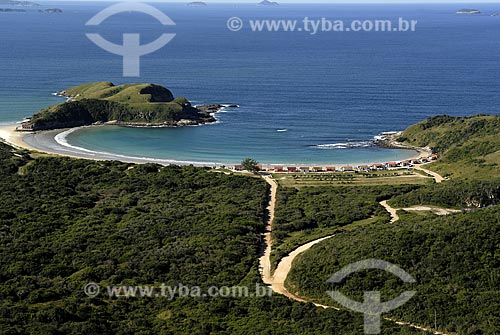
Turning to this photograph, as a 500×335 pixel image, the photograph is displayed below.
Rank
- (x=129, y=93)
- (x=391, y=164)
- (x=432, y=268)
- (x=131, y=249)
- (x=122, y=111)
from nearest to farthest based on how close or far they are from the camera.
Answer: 1. (x=432, y=268)
2. (x=131, y=249)
3. (x=391, y=164)
4. (x=122, y=111)
5. (x=129, y=93)

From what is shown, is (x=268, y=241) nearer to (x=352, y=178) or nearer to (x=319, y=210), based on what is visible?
(x=319, y=210)

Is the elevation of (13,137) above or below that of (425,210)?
above

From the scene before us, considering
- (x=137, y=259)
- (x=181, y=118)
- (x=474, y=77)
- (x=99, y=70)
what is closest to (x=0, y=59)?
(x=99, y=70)

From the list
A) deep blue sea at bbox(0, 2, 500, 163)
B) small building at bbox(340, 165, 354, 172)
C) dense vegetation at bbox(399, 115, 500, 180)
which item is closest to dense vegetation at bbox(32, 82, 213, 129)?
deep blue sea at bbox(0, 2, 500, 163)

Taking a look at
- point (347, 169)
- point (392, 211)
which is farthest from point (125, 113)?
point (392, 211)

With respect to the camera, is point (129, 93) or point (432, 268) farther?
point (129, 93)

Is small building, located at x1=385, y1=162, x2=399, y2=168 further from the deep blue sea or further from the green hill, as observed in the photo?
the green hill

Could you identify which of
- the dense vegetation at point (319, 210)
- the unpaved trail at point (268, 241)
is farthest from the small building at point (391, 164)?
the unpaved trail at point (268, 241)
